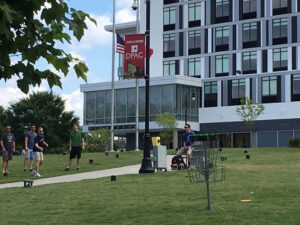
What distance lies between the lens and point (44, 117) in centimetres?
6197

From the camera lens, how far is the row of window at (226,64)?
57.9 metres

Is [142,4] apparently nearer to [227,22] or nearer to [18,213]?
[227,22]

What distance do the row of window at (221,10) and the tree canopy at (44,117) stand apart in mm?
16024

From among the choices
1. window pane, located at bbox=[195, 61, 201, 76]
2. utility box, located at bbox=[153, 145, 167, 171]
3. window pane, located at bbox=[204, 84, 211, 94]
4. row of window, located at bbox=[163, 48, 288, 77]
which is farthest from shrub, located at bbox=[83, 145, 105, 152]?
utility box, located at bbox=[153, 145, 167, 171]

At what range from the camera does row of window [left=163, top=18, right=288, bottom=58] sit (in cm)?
5831

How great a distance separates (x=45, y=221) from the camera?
346 inches

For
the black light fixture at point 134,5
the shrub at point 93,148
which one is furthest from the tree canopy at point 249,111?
the black light fixture at point 134,5

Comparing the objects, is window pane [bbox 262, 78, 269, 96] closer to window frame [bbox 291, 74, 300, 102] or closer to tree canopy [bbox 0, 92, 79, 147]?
window frame [bbox 291, 74, 300, 102]

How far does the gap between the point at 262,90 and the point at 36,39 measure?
179 feet

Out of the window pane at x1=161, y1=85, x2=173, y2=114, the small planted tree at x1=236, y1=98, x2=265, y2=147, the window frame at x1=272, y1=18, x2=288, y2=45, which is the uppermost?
the window frame at x1=272, y1=18, x2=288, y2=45

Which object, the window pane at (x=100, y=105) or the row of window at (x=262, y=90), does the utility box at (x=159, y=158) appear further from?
the window pane at (x=100, y=105)

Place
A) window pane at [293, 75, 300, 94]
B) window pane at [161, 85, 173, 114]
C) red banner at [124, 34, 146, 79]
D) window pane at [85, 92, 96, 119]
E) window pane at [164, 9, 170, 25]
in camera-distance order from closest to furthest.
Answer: red banner at [124, 34, 146, 79], window pane at [293, 75, 300, 94], window pane at [161, 85, 173, 114], window pane at [85, 92, 96, 119], window pane at [164, 9, 170, 25]

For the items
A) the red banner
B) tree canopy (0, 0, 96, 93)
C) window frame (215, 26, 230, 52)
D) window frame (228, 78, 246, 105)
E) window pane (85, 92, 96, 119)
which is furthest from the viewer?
window pane (85, 92, 96, 119)

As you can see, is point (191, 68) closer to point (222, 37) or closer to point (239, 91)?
point (222, 37)
